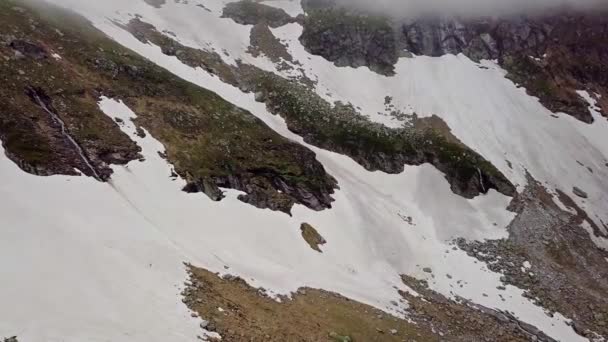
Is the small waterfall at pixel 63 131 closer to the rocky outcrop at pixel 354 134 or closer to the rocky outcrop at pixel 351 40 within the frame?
the rocky outcrop at pixel 354 134

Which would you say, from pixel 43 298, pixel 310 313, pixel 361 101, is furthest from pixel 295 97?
pixel 43 298

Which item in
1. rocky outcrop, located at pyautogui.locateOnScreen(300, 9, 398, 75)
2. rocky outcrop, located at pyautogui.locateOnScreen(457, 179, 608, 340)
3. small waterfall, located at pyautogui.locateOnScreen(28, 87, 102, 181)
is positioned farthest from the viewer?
rocky outcrop, located at pyautogui.locateOnScreen(300, 9, 398, 75)

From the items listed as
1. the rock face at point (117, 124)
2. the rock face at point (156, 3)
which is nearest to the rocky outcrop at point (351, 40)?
the rock face at point (156, 3)

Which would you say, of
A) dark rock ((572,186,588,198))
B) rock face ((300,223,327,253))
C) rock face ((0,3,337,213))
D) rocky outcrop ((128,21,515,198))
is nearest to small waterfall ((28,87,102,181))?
rock face ((0,3,337,213))

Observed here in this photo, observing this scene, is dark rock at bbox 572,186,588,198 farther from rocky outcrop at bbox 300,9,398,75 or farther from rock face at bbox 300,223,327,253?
rock face at bbox 300,223,327,253

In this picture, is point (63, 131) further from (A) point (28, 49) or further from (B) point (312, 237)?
(B) point (312, 237)

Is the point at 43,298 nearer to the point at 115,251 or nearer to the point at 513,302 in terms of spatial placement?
the point at 115,251
